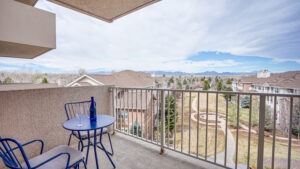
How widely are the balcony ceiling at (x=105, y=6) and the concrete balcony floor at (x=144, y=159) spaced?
9.01ft

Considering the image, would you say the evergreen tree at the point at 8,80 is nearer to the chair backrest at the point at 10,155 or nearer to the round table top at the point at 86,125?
the round table top at the point at 86,125

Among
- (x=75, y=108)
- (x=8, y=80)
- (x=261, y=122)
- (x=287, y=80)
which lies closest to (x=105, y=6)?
(x=75, y=108)

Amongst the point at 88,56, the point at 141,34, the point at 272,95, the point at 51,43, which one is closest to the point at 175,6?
the point at 141,34

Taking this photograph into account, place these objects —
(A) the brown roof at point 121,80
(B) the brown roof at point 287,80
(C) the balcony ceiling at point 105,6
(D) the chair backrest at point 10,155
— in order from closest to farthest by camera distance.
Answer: (D) the chair backrest at point 10,155 → (C) the balcony ceiling at point 105,6 → (B) the brown roof at point 287,80 → (A) the brown roof at point 121,80

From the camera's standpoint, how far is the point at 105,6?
108 inches

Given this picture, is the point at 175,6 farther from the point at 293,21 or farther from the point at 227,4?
the point at 293,21

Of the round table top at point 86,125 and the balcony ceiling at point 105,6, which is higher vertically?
the balcony ceiling at point 105,6

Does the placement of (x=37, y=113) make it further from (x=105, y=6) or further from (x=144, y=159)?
(x=105, y=6)

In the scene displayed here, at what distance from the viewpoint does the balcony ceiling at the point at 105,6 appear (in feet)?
8.49

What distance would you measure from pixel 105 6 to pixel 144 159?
2885 mm

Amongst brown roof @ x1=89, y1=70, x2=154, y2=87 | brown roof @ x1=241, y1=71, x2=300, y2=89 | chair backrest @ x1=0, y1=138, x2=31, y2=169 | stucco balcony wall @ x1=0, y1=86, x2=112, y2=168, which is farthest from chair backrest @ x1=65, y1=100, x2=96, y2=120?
Answer: brown roof @ x1=89, y1=70, x2=154, y2=87

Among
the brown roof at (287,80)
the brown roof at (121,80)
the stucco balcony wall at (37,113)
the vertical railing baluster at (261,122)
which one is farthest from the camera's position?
the brown roof at (121,80)

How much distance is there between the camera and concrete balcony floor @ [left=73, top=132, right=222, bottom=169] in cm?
225

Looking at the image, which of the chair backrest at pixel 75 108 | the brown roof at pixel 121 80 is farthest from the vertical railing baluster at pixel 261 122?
the brown roof at pixel 121 80
